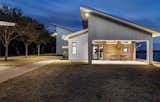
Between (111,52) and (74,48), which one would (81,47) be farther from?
(111,52)

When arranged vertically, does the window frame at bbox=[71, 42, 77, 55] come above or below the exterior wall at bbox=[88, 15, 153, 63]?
below

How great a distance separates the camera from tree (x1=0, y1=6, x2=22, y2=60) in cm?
2444

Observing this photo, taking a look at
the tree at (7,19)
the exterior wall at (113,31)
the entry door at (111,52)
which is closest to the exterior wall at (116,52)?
the entry door at (111,52)

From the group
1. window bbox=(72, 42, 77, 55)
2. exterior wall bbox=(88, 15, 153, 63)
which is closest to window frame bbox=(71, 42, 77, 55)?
window bbox=(72, 42, 77, 55)

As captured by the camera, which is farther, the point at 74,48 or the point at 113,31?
the point at 74,48

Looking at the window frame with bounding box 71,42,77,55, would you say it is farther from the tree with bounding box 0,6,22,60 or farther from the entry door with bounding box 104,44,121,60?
the tree with bounding box 0,6,22,60

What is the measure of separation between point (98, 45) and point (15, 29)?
386 inches

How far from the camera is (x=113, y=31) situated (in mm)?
19625

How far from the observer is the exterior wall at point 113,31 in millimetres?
19406

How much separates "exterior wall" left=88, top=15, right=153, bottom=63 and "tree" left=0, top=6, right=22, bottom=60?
10.1 meters

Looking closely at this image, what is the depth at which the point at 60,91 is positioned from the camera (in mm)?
7453

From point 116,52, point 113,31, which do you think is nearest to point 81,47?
point 113,31

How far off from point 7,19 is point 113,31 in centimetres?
1236

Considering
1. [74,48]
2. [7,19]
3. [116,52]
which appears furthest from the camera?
[116,52]
